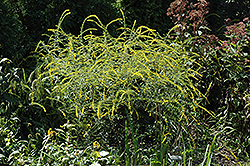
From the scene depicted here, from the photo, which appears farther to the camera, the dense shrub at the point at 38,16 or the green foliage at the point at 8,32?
the dense shrub at the point at 38,16

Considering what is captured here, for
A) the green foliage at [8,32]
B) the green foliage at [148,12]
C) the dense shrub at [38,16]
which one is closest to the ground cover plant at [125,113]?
the green foliage at [8,32]

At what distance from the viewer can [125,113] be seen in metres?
3.15

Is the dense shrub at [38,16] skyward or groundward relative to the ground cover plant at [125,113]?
skyward

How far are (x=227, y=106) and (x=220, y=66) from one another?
0.51m

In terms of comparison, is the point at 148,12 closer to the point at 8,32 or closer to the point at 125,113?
the point at 8,32

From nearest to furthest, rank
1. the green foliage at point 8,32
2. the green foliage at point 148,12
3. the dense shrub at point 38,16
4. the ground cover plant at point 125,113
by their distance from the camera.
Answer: the ground cover plant at point 125,113 → the green foliage at point 8,32 → the dense shrub at point 38,16 → the green foliage at point 148,12

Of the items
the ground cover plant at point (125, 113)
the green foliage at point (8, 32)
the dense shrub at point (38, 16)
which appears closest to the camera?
the ground cover plant at point (125, 113)

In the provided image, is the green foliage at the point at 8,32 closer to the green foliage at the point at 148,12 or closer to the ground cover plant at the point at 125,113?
the ground cover plant at the point at 125,113

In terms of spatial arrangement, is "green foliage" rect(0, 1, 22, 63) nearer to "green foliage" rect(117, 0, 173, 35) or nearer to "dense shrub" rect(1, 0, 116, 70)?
"dense shrub" rect(1, 0, 116, 70)

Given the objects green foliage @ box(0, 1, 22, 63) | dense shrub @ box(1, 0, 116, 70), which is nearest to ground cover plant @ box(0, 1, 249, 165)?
green foliage @ box(0, 1, 22, 63)

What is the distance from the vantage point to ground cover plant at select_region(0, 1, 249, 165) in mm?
2885

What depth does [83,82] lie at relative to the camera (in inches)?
122

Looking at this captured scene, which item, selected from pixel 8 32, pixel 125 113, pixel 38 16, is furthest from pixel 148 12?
pixel 125 113

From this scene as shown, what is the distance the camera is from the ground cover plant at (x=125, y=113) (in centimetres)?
288
